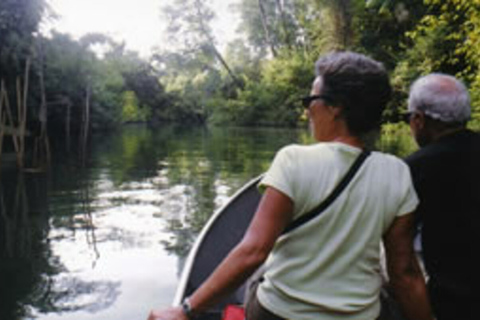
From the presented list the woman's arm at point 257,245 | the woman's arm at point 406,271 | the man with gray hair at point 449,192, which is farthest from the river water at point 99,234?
the woman's arm at point 257,245

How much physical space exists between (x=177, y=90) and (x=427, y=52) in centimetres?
3699

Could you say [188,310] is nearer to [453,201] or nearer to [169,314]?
[169,314]

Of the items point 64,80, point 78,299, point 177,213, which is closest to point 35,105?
point 64,80

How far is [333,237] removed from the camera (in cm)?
116

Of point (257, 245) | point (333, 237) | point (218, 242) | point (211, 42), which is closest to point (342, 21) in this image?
point (218, 242)

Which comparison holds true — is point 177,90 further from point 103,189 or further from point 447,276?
point 447,276

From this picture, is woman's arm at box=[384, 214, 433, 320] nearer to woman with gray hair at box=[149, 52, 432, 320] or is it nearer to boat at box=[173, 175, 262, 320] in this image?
woman with gray hair at box=[149, 52, 432, 320]

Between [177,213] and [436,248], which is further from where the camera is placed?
[177,213]

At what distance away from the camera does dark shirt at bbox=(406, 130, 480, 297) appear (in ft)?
5.11

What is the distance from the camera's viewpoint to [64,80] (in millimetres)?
25031

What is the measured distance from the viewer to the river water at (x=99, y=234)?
4.58m

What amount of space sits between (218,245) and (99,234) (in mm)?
3746

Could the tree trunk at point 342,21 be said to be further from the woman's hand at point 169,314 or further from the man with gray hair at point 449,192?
the woman's hand at point 169,314

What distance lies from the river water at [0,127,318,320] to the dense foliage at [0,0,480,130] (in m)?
4.60
